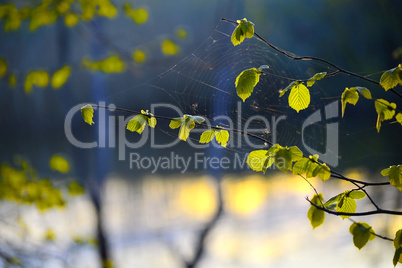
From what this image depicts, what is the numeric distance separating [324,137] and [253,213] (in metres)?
0.66

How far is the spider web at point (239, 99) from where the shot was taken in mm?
1303

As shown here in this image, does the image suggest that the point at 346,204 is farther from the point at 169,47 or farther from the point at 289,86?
the point at 169,47

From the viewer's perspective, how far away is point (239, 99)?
1600 mm

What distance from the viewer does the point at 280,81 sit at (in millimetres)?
1283

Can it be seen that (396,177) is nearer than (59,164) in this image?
Yes

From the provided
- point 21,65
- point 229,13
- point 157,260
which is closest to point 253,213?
point 157,260

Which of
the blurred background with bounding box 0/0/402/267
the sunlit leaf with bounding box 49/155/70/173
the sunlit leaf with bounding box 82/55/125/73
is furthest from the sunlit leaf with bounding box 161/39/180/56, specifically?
the sunlit leaf with bounding box 49/155/70/173

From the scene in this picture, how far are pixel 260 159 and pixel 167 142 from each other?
1.66 meters

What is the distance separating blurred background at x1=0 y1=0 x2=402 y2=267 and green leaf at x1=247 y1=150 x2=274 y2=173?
0.78 metres

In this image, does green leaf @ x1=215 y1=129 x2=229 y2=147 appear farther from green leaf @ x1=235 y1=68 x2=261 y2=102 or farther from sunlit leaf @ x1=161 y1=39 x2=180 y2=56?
sunlit leaf @ x1=161 y1=39 x2=180 y2=56

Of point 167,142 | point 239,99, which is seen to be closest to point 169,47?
point 239,99

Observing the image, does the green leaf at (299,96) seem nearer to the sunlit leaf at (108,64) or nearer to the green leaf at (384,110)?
the green leaf at (384,110)

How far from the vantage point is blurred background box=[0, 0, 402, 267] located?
171 centimetres

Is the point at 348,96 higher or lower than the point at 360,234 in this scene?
higher
